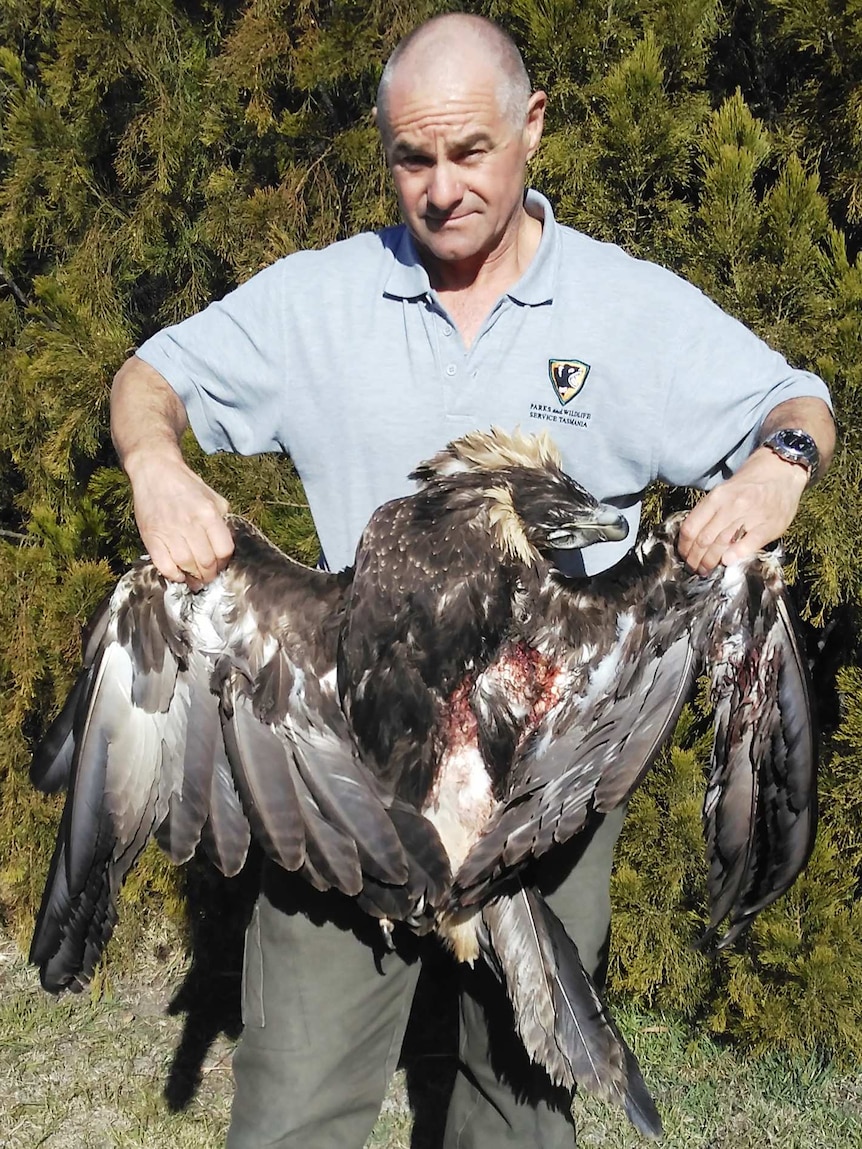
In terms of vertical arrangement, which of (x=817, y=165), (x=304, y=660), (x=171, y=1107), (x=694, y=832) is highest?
(x=817, y=165)

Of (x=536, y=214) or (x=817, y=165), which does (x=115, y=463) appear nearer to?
(x=536, y=214)

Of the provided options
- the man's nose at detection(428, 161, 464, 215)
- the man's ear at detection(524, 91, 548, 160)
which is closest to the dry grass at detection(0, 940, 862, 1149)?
the man's nose at detection(428, 161, 464, 215)

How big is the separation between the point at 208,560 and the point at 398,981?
49.6 inches

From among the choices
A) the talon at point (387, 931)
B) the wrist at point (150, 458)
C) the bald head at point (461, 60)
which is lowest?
the talon at point (387, 931)

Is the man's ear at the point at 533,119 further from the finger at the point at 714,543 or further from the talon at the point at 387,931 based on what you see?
the talon at the point at 387,931

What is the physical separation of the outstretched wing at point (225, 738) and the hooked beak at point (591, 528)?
1.71ft

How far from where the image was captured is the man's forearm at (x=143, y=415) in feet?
8.41

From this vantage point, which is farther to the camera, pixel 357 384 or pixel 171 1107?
pixel 171 1107

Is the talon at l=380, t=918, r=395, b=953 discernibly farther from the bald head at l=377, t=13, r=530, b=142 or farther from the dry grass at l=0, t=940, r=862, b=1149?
the bald head at l=377, t=13, r=530, b=142

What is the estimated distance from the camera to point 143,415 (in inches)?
106

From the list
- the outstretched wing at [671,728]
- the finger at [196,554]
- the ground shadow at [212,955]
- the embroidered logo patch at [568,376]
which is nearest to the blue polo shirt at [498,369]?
the embroidered logo patch at [568,376]

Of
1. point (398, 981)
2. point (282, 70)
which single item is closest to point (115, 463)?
point (282, 70)

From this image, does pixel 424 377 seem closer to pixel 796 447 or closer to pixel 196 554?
pixel 196 554

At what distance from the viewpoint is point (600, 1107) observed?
149 inches
